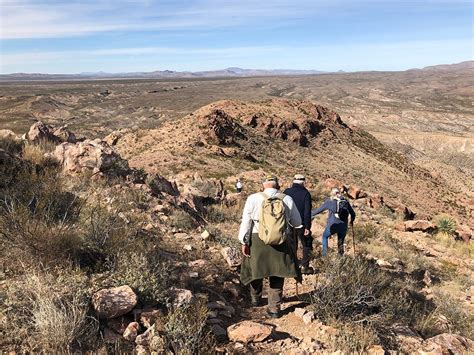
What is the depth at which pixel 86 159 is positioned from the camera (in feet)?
28.0

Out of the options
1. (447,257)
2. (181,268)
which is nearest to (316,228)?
(447,257)

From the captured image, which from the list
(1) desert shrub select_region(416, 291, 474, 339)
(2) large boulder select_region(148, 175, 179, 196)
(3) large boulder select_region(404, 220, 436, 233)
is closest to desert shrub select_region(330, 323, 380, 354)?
(1) desert shrub select_region(416, 291, 474, 339)

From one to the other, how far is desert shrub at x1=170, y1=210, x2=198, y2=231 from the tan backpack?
3193mm

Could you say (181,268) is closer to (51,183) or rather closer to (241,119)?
(51,183)

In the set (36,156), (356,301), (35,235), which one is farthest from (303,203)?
(36,156)

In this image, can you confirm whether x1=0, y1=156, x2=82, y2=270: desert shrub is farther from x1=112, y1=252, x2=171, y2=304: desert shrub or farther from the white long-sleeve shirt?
the white long-sleeve shirt

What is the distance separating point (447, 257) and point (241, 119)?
2362 centimetres

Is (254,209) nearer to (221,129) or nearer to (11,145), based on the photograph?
(11,145)

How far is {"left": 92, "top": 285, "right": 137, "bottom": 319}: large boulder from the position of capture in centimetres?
390

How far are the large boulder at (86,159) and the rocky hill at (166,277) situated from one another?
0.10 feet

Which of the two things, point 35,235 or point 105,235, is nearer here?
point 35,235

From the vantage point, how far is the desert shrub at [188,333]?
3668 millimetres

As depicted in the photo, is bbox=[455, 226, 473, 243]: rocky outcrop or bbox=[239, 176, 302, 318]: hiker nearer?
bbox=[239, 176, 302, 318]: hiker

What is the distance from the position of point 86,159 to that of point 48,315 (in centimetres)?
553
